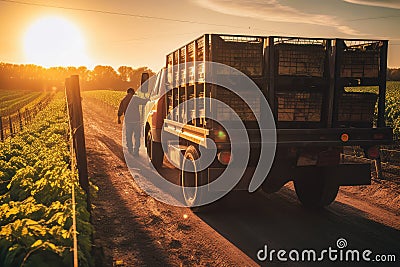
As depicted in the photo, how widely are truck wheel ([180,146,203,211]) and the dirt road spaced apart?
300 mm

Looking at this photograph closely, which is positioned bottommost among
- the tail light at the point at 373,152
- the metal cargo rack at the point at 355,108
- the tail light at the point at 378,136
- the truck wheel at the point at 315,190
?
the truck wheel at the point at 315,190

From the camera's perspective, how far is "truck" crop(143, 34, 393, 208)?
5.79 metres

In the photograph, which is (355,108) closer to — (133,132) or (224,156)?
(224,156)

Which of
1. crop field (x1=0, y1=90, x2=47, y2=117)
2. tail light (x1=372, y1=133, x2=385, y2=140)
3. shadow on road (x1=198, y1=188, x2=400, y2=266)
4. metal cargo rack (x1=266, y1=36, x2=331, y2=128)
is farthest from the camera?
crop field (x1=0, y1=90, x2=47, y2=117)

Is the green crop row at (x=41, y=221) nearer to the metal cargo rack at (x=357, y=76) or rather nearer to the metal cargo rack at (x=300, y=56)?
the metal cargo rack at (x=300, y=56)

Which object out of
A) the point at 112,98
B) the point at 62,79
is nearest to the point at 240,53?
the point at 112,98

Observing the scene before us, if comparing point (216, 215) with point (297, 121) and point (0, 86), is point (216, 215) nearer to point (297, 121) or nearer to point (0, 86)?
point (297, 121)

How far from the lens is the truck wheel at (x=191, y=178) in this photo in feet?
21.4

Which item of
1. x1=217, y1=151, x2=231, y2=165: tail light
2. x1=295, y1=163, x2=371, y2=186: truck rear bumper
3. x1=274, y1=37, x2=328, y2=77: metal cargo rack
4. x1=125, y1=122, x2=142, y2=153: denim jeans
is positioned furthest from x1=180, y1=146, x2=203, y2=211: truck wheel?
x1=125, y1=122, x2=142, y2=153: denim jeans

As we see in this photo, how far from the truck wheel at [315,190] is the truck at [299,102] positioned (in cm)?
6

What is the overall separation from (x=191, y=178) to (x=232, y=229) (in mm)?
1359

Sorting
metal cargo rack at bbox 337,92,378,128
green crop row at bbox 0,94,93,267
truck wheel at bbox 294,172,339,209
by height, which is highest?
metal cargo rack at bbox 337,92,378,128

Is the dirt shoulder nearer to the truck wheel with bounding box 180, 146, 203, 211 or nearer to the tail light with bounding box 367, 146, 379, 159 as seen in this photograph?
the truck wheel with bounding box 180, 146, 203, 211

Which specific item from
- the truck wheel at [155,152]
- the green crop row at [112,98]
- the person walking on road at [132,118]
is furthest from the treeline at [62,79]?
the truck wheel at [155,152]
